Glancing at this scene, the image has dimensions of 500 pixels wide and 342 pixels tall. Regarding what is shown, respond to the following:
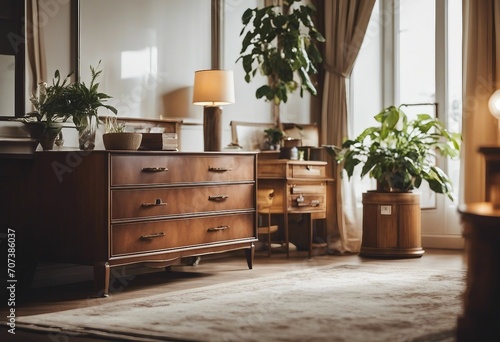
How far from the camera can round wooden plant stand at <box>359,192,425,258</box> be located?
6293 mm

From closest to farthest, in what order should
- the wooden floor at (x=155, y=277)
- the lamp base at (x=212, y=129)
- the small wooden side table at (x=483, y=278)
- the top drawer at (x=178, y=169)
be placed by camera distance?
1. the small wooden side table at (x=483, y=278)
2. the wooden floor at (x=155, y=277)
3. the top drawer at (x=178, y=169)
4. the lamp base at (x=212, y=129)

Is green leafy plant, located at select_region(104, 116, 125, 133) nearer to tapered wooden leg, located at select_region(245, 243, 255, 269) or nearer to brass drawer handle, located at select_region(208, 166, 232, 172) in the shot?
brass drawer handle, located at select_region(208, 166, 232, 172)

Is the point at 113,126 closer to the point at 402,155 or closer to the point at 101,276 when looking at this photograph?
the point at 101,276

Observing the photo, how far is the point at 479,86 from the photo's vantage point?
255 inches

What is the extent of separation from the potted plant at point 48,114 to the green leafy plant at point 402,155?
2.69 meters

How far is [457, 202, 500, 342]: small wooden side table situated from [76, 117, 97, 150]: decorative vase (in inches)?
94.7

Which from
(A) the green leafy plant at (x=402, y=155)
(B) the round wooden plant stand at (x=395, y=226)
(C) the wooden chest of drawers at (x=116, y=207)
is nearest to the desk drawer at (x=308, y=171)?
(A) the green leafy plant at (x=402, y=155)

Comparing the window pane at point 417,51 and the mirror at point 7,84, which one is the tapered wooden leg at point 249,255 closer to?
the mirror at point 7,84

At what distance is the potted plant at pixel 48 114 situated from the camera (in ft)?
14.7

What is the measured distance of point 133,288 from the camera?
15.6 ft

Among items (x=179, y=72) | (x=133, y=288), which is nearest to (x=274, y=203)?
(x=179, y=72)

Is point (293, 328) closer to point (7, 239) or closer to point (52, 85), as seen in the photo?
point (7, 239)

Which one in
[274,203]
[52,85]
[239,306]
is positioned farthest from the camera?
[274,203]

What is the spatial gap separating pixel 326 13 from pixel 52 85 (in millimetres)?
3170
